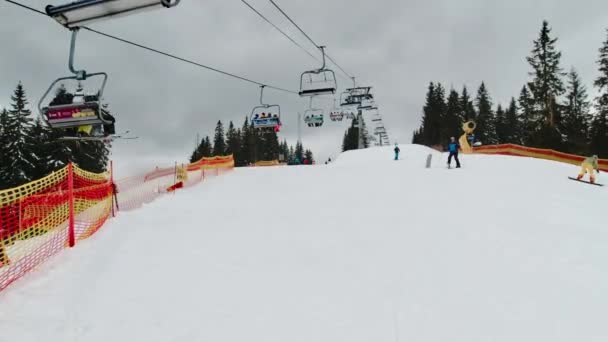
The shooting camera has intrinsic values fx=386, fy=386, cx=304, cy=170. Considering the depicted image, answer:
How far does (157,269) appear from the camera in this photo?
6.00 m

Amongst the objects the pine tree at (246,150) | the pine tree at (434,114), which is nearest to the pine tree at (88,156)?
the pine tree at (246,150)

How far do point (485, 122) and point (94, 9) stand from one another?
79.5 meters

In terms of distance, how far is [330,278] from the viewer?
18.6 feet

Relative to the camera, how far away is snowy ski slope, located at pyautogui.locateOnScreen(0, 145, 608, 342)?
4332mm

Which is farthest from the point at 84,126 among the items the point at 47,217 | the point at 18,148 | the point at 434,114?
the point at 434,114

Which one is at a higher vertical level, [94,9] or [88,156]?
[94,9]

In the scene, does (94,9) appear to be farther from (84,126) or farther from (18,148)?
(18,148)

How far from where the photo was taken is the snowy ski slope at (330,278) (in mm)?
4332

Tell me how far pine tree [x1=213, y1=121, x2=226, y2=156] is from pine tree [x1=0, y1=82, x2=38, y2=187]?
4619 cm

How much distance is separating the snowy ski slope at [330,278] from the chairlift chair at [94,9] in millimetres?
3859

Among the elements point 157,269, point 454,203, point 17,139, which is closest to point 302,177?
point 454,203

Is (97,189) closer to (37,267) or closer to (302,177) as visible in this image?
(37,267)

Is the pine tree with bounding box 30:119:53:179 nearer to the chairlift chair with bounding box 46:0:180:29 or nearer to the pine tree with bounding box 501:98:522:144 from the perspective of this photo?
the chairlift chair with bounding box 46:0:180:29

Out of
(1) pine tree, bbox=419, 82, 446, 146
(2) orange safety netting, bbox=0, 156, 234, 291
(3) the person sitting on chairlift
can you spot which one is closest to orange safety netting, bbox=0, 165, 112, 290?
(2) orange safety netting, bbox=0, 156, 234, 291
